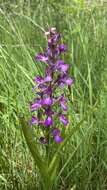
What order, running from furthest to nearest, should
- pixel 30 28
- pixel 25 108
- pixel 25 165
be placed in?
1. pixel 30 28
2. pixel 25 108
3. pixel 25 165

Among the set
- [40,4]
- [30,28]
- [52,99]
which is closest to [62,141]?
[52,99]

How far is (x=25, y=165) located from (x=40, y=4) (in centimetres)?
242

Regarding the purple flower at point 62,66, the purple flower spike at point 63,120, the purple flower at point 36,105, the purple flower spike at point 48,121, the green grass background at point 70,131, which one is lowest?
the green grass background at point 70,131

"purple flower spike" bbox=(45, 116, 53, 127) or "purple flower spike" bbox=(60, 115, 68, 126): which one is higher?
"purple flower spike" bbox=(45, 116, 53, 127)

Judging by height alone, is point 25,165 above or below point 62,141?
below

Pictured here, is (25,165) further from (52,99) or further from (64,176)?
(52,99)

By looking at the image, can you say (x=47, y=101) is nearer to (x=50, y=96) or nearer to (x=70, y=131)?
(x=50, y=96)

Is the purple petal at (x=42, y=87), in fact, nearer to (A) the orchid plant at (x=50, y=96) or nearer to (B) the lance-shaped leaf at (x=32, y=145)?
(A) the orchid plant at (x=50, y=96)

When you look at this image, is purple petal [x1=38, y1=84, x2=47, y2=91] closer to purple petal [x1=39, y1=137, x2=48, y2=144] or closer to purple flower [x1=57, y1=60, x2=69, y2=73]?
purple flower [x1=57, y1=60, x2=69, y2=73]

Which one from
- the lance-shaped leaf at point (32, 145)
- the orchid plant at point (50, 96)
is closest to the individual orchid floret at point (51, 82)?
the orchid plant at point (50, 96)

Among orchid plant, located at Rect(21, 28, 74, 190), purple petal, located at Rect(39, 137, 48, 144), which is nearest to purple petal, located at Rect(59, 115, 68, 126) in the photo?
orchid plant, located at Rect(21, 28, 74, 190)

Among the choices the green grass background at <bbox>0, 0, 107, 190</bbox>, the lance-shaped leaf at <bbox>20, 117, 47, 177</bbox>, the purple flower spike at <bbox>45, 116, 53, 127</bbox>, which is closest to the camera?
the lance-shaped leaf at <bbox>20, 117, 47, 177</bbox>

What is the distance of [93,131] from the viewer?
2.08m

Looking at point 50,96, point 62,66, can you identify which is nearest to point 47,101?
point 50,96
